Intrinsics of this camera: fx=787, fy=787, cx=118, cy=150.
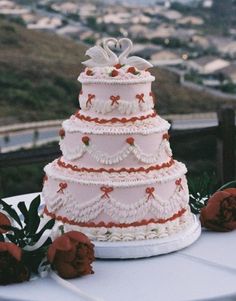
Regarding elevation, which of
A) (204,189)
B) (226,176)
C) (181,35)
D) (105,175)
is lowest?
(181,35)

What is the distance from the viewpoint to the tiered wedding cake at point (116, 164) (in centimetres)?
358

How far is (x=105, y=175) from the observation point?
3.59 meters

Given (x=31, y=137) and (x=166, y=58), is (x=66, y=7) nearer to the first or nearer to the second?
(x=166, y=58)

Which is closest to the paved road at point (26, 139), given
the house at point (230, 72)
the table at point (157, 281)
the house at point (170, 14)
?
the table at point (157, 281)

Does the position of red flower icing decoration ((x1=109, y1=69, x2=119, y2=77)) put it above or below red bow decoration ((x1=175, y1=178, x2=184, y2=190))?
above

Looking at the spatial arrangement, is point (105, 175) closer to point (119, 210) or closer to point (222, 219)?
point (119, 210)

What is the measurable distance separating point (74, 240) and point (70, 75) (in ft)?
114

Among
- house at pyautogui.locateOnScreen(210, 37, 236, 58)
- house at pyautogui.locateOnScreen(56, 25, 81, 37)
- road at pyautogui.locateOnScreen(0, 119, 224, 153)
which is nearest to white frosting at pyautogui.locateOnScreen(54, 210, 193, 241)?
road at pyautogui.locateOnScreen(0, 119, 224, 153)

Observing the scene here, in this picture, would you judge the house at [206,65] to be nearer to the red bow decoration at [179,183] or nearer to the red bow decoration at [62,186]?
the red bow decoration at [179,183]

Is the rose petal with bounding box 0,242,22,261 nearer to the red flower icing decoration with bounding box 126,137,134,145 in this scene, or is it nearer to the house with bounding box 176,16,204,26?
the red flower icing decoration with bounding box 126,137,134,145

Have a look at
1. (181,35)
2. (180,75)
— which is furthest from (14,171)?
(181,35)

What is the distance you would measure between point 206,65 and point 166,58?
13.7ft

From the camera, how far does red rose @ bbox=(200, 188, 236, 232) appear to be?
388 centimetres

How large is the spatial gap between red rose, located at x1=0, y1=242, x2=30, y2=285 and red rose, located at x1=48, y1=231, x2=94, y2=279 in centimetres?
13
